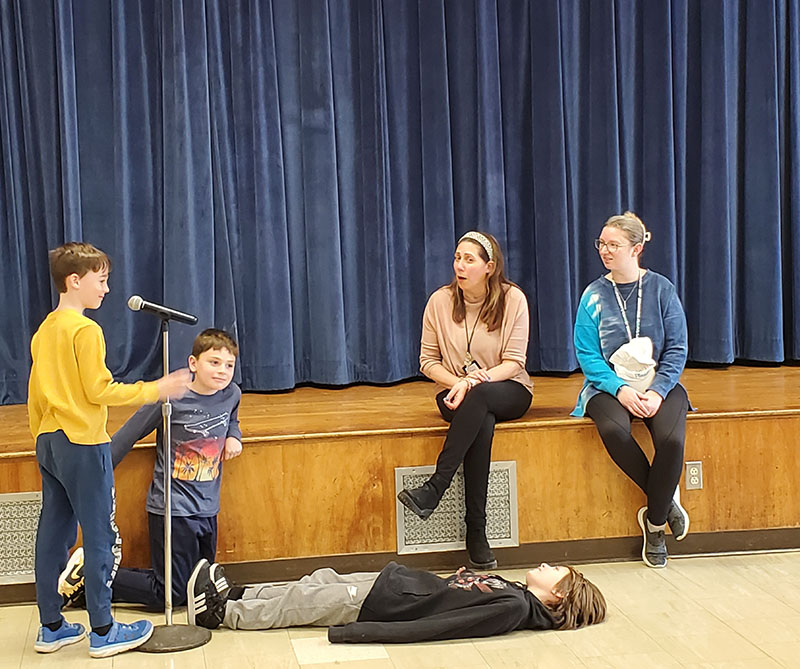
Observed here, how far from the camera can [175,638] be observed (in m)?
2.91

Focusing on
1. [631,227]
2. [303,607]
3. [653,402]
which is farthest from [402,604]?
[631,227]

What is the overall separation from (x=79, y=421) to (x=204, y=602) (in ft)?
2.15

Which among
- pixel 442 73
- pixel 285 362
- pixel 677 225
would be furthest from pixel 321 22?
pixel 677 225

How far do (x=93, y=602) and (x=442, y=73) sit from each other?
2654 mm

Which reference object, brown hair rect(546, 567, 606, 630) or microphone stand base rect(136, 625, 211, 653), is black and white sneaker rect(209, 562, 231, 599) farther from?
brown hair rect(546, 567, 606, 630)

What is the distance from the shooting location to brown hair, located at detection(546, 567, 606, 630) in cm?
295

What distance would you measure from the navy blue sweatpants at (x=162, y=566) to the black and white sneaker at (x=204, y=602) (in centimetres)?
15

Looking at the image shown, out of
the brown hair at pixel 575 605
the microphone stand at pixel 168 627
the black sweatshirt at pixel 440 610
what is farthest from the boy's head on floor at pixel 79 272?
the brown hair at pixel 575 605

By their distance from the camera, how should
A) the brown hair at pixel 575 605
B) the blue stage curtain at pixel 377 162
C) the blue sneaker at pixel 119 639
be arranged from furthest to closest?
the blue stage curtain at pixel 377 162
the brown hair at pixel 575 605
the blue sneaker at pixel 119 639

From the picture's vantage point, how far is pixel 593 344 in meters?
3.60

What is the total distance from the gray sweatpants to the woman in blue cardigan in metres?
0.95

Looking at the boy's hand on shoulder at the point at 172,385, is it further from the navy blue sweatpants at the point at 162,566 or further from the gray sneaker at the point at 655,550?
the gray sneaker at the point at 655,550

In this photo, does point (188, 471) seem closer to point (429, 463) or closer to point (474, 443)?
point (429, 463)

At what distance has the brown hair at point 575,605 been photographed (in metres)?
2.95
